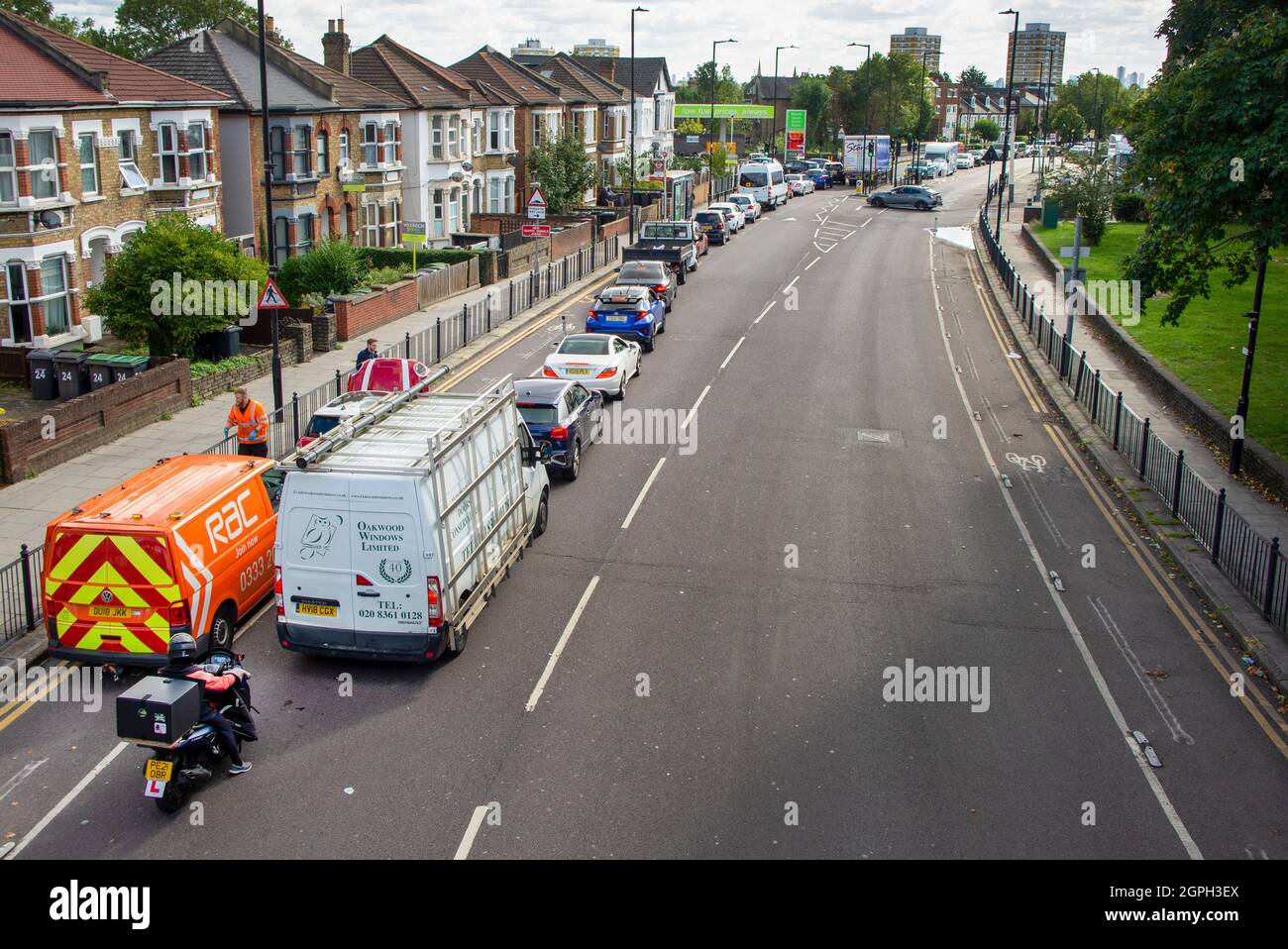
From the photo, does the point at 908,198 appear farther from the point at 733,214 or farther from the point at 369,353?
the point at 369,353

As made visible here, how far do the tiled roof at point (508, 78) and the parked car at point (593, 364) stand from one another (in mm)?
35095

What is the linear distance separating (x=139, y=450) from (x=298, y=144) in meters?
21.3

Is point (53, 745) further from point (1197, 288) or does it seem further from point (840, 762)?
→ point (1197, 288)

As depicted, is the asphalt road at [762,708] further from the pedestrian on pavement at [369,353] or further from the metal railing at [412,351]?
the pedestrian on pavement at [369,353]

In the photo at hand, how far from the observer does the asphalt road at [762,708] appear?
32.1ft

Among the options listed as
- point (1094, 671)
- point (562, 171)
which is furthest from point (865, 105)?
point (1094, 671)

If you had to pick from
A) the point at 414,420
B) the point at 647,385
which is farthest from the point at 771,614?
the point at 647,385

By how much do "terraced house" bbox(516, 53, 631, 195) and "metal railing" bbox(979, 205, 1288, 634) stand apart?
135 feet

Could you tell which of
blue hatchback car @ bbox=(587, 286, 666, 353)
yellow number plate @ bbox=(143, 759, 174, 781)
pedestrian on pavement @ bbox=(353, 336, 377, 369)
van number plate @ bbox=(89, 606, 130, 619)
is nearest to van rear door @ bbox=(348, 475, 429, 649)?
van number plate @ bbox=(89, 606, 130, 619)

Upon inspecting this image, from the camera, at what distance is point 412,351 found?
27359 millimetres

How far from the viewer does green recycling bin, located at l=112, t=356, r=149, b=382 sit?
23.0 metres

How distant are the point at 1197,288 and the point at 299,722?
14866 mm

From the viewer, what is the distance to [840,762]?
1081 cm

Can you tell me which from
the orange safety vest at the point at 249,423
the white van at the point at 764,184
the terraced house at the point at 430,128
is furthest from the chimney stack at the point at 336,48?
the orange safety vest at the point at 249,423
